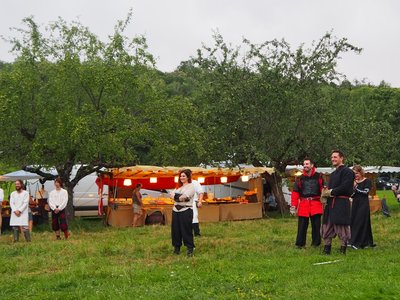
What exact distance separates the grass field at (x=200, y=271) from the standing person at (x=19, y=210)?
146 centimetres

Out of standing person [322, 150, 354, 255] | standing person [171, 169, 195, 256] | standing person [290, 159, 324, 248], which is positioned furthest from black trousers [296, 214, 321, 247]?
standing person [171, 169, 195, 256]

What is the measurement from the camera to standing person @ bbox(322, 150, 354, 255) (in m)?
9.27

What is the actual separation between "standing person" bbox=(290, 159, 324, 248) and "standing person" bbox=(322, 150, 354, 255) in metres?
0.59

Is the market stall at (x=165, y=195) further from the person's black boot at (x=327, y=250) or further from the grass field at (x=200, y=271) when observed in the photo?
the person's black boot at (x=327, y=250)

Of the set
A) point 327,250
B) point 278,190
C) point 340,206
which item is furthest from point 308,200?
point 278,190

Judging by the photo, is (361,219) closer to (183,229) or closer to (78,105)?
(183,229)

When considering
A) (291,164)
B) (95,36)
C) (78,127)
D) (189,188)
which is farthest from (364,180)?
(291,164)

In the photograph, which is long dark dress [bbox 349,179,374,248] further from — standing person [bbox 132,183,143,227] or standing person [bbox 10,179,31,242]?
standing person [bbox 132,183,143,227]

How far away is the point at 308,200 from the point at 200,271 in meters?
3.14

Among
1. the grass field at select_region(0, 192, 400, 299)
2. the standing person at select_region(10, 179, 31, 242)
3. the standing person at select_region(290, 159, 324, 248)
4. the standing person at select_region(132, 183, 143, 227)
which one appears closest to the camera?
the grass field at select_region(0, 192, 400, 299)

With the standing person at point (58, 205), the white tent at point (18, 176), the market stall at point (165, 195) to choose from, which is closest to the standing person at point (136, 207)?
the market stall at point (165, 195)

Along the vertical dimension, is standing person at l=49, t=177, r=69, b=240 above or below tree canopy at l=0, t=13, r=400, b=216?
below

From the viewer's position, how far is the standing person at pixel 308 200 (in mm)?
10016

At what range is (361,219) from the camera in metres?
10.6
